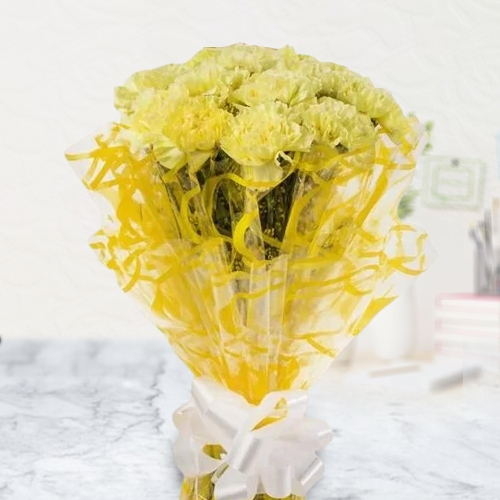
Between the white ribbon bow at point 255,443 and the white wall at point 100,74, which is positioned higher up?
the white wall at point 100,74

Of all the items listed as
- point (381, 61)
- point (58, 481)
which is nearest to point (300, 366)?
point (58, 481)

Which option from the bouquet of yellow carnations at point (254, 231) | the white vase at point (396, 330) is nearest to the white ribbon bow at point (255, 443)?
the bouquet of yellow carnations at point (254, 231)

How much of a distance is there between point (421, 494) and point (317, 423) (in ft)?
0.81

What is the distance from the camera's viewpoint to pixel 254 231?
64 centimetres

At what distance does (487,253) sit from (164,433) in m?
0.96

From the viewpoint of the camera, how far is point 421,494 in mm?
876

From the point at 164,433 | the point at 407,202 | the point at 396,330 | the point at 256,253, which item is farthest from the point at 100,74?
the point at 256,253

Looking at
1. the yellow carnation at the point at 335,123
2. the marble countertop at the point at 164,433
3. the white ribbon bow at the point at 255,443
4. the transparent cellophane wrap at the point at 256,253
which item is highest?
the yellow carnation at the point at 335,123

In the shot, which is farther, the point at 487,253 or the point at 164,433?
the point at 487,253

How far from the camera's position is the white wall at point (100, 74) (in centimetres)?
175

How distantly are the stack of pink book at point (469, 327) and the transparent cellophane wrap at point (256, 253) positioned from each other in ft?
3.17

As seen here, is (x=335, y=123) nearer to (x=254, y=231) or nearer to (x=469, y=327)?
(x=254, y=231)

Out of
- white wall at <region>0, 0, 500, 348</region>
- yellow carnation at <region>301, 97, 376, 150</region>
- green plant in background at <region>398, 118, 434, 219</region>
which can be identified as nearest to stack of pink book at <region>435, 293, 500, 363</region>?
green plant in background at <region>398, 118, 434, 219</region>

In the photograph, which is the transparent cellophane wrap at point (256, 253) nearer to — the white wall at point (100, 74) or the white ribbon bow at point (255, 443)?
the white ribbon bow at point (255, 443)
